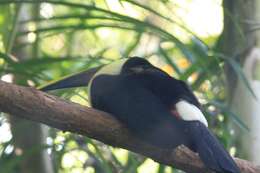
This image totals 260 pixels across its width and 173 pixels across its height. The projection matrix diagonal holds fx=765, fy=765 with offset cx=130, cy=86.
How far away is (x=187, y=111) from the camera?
58.1 inches

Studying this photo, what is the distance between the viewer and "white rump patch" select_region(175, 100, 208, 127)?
1.47 meters

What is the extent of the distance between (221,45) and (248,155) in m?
0.30

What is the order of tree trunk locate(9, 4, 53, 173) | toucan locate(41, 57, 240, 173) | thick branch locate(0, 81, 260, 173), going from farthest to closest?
tree trunk locate(9, 4, 53, 173) → toucan locate(41, 57, 240, 173) → thick branch locate(0, 81, 260, 173)

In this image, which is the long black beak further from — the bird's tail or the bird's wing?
the bird's tail

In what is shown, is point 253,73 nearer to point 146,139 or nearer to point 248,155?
point 248,155

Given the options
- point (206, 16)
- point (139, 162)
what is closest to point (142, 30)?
point (139, 162)

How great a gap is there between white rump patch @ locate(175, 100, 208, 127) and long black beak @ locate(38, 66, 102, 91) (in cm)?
29

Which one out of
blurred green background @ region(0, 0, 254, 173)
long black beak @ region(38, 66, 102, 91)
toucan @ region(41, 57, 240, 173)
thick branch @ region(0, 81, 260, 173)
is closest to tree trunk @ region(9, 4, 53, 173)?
blurred green background @ region(0, 0, 254, 173)

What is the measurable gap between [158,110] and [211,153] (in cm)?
13

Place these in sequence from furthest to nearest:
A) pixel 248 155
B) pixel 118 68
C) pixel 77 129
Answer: pixel 248 155
pixel 118 68
pixel 77 129

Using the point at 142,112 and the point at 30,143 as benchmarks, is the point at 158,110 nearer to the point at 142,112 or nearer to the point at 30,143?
the point at 142,112

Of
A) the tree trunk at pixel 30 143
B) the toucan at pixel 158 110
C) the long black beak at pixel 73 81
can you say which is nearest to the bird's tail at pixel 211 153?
the toucan at pixel 158 110

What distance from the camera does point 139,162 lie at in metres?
1.80

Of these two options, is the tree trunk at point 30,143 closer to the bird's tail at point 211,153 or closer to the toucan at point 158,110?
the toucan at point 158,110
